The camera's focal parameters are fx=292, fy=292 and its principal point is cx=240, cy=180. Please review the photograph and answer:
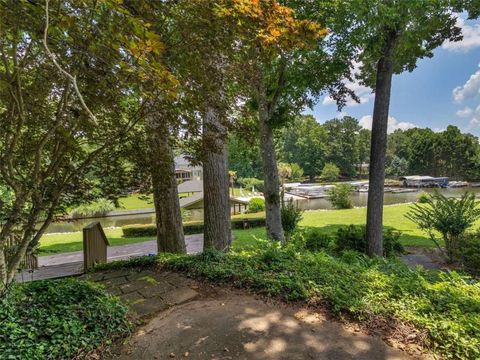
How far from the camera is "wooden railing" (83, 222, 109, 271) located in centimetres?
516

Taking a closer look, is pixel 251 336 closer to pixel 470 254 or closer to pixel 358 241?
pixel 470 254

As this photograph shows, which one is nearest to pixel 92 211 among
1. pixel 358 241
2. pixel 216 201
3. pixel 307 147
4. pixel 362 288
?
pixel 216 201


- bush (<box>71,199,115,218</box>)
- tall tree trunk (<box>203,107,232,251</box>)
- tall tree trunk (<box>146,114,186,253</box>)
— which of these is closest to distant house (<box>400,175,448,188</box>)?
bush (<box>71,199,115,218</box>)

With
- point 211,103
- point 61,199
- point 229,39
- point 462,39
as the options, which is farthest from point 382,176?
point 61,199

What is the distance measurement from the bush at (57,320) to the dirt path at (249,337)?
234mm

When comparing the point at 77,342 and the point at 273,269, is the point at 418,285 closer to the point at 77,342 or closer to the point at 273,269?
the point at 273,269

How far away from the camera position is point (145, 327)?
8.49 ft

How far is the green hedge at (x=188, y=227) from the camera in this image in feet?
46.0

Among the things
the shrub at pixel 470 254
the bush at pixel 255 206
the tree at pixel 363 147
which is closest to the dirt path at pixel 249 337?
the shrub at pixel 470 254

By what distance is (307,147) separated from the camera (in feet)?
181

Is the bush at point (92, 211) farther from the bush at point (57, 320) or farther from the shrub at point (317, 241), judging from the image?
the bush at point (57, 320)

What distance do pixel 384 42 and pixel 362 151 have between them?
5606 centimetres

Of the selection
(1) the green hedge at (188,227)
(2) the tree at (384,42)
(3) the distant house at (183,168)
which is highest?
(2) the tree at (384,42)

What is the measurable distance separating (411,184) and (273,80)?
152 feet
